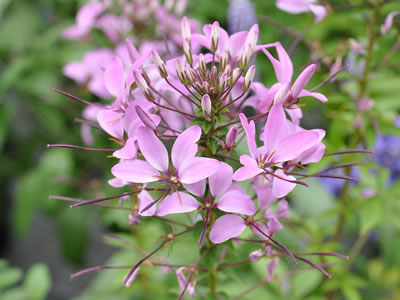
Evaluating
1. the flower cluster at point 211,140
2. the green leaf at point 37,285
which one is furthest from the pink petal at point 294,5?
the green leaf at point 37,285

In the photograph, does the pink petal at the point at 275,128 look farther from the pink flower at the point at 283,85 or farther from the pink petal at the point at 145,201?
the pink petal at the point at 145,201

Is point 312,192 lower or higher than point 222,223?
lower

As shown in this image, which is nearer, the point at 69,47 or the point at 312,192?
the point at 312,192

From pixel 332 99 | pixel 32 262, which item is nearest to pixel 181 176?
pixel 332 99

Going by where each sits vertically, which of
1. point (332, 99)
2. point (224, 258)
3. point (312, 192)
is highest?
point (332, 99)

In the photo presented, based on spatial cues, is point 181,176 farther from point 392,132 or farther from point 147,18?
Answer: point 147,18

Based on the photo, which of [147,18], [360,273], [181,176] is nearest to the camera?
[181,176]

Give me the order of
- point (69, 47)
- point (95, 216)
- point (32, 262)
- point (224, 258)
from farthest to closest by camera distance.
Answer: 1. point (32, 262)
2. point (95, 216)
3. point (69, 47)
4. point (224, 258)
